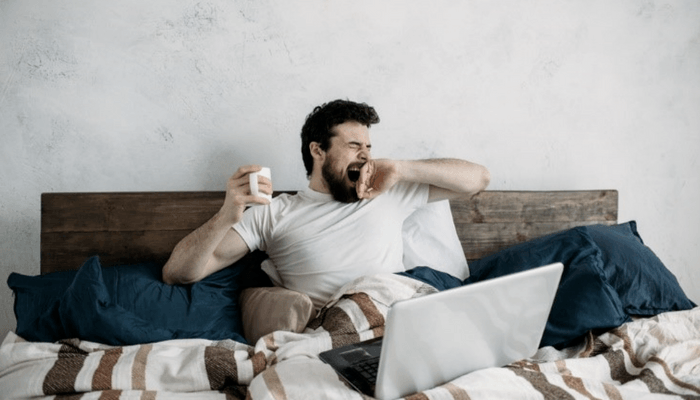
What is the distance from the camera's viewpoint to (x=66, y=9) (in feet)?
6.03

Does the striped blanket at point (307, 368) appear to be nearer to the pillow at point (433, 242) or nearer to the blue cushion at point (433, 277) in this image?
the blue cushion at point (433, 277)

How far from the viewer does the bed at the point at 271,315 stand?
1.19 m

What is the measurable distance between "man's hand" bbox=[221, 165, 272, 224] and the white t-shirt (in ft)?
0.77

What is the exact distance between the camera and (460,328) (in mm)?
1014

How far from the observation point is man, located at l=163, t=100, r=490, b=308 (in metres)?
1.76

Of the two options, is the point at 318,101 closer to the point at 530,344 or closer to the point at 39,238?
the point at 39,238

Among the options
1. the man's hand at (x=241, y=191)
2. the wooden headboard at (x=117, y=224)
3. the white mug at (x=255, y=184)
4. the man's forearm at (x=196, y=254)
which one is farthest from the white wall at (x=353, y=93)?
the white mug at (x=255, y=184)

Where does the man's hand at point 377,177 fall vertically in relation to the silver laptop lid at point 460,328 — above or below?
above

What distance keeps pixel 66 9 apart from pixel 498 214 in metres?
1.61

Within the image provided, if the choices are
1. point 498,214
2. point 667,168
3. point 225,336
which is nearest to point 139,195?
point 225,336

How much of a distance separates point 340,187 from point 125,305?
2.37 feet

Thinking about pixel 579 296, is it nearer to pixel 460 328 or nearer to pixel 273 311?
pixel 460 328

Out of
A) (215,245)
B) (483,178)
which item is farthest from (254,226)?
(483,178)

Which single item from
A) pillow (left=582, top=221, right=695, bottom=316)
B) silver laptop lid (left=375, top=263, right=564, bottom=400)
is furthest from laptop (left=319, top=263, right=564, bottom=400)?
pillow (left=582, top=221, right=695, bottom=316)
